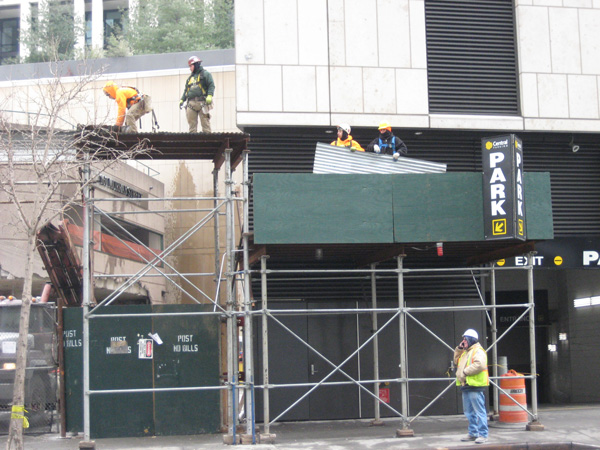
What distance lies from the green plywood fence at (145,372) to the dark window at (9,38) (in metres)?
57.7

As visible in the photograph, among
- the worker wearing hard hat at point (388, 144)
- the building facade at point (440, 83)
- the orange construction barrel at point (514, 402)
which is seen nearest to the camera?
the orange construction barrel at point (514, 402)

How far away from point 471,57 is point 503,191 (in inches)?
224

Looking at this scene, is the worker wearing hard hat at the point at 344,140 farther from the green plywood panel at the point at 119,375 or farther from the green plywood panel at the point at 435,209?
the green plywood panel at the point at 119,375

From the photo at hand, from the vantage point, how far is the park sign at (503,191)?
1287 cm

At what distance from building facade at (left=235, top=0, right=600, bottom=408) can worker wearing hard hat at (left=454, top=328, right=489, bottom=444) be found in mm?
5222

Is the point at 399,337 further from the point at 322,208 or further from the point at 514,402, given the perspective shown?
the point at 322,208

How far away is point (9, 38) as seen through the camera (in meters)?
65.6

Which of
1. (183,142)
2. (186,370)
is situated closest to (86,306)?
(186,370)

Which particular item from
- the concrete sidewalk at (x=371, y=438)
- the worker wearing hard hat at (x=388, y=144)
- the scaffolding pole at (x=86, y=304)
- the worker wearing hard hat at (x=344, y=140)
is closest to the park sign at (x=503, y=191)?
the worker wearing hard hat at (x=388, y=144)

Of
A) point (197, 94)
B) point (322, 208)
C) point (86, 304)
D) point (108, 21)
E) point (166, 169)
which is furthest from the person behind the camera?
point (108, 21)

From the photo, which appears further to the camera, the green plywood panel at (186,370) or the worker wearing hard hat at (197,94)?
the worker wearing hard hat at (197,94)

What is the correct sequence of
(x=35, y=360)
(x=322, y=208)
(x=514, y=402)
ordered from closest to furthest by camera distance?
(x=322, y=208), (x=514, y=402), (x=35, y=360)

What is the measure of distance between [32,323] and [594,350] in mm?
15394

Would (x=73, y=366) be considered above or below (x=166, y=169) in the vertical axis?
below
